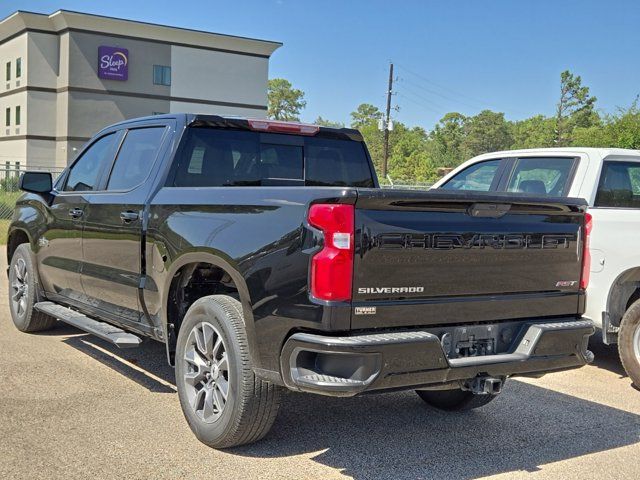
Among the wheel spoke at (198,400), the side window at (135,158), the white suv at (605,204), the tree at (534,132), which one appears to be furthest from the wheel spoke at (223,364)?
the tree at (534,132)

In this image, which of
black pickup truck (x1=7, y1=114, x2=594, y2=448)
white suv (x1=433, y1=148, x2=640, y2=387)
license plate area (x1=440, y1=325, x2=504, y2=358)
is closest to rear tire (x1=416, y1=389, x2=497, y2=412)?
black pickup truck (x1=7, y1=114, x2=594, y2=448)

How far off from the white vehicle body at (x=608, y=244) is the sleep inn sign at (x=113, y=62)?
152 feet

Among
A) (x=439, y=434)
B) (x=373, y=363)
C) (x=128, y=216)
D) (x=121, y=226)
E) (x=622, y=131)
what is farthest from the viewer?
(x=622, y=131)

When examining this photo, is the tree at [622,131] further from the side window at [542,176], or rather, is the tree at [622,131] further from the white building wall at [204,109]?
the white building wall at [204,109]


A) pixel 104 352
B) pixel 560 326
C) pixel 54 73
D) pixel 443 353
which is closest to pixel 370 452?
pixel 443 353

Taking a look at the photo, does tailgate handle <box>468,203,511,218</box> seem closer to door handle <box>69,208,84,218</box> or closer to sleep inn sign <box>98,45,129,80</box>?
door handle <box>69,208,84,218</box>

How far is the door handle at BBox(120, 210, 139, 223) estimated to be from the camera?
16.9 feet

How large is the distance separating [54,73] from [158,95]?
23.2 ft

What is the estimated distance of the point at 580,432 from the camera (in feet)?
16.4

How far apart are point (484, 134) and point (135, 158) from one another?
11862 cm

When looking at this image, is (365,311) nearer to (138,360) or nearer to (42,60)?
(138,360)

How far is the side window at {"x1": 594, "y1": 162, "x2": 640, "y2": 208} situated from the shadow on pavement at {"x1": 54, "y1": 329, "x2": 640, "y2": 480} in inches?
76.9

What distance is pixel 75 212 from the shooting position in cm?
606

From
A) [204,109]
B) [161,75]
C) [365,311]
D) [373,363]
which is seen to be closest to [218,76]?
[204,109]
